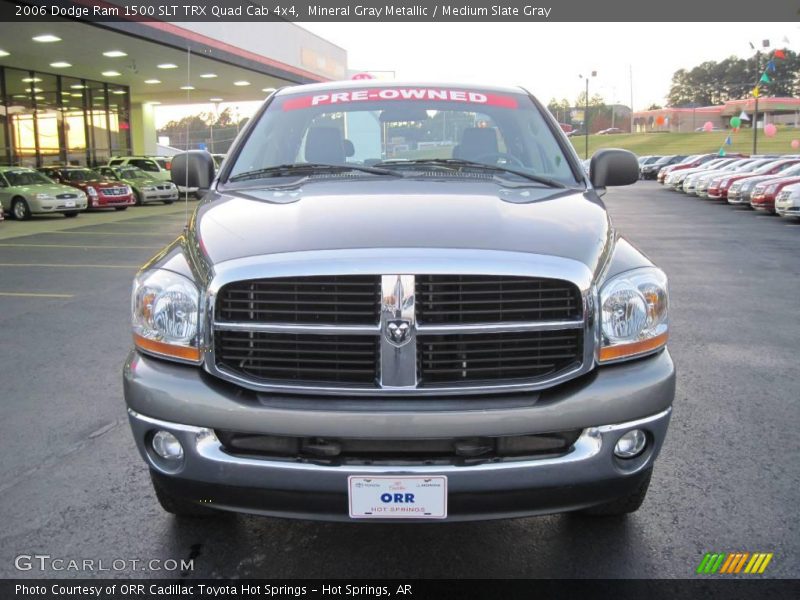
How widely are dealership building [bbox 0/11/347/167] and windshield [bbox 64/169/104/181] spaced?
11.4ft

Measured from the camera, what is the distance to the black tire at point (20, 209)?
1942 centimetres

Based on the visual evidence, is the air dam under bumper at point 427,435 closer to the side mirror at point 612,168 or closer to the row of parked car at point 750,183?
the side mirror at point 612,168

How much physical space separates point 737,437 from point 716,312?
379 cm

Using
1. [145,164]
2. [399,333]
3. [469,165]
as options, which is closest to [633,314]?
[399,333]

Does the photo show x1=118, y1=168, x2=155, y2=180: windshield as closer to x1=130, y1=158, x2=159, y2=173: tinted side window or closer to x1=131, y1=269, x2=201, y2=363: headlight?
x1=130, y1=158, x2=159, y2=173: tinted side window

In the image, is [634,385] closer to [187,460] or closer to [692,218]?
[187,460]

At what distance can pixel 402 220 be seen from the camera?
2734mm

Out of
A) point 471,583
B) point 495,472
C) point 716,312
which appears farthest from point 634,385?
point 716,312

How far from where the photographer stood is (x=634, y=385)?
251 cm

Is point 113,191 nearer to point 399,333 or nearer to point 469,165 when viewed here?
point 469,165

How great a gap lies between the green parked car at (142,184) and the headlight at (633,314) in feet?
Answer: 78.2

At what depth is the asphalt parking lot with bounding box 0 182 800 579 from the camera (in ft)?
9.62

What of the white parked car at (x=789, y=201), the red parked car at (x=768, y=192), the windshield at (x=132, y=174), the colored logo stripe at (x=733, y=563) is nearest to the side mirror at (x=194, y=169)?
the colored logo stripe at (x=733, y=563)
